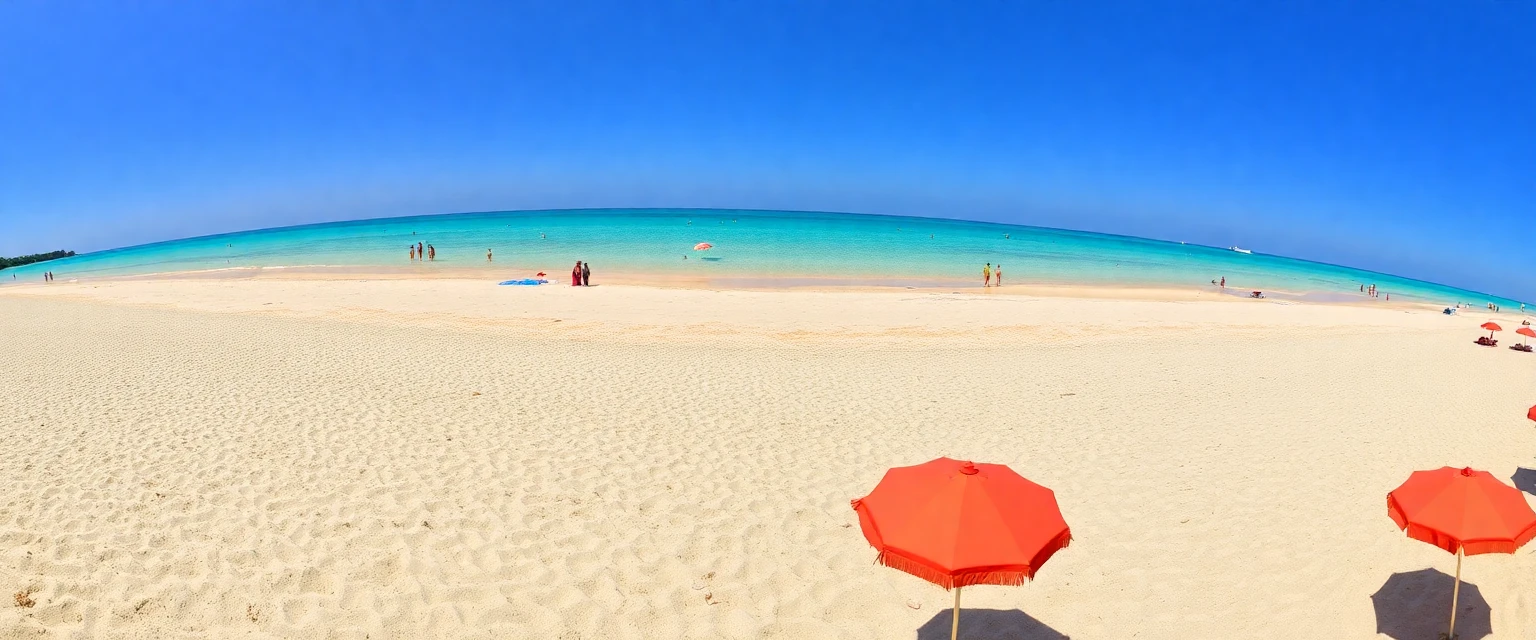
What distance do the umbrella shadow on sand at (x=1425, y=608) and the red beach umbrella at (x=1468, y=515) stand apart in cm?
129

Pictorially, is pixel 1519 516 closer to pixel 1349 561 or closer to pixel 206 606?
pixel 1349 561

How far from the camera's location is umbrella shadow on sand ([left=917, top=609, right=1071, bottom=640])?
19.3 feet

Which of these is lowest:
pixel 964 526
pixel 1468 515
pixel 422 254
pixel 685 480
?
pixel 685 480

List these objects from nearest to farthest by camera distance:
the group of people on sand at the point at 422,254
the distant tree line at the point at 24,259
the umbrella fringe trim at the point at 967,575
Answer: the umbrella fringe trim at the point at 967,575
the group of people on sand at the point at 422,254
the distant tree line at the point at 24,259

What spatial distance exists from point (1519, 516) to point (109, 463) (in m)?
14.0

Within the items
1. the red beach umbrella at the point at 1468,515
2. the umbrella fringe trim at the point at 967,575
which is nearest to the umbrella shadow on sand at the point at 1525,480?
the red beach umbrella at the point at 1468,515

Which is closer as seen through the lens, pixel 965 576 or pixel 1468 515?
pixel 965 576

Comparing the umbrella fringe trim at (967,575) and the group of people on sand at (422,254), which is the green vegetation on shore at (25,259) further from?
the umbrella fringe trim at (967,575)

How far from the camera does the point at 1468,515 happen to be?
5312 mm

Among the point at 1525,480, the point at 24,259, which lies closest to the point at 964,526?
the point at 1525,480

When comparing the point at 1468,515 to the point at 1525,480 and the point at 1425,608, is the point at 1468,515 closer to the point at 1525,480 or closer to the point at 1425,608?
the point at 1425,608

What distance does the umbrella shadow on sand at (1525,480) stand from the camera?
973cm

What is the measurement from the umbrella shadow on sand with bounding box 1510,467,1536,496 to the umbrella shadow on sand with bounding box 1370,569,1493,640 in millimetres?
4580

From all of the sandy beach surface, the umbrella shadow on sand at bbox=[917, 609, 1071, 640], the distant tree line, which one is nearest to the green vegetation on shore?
the distant tree line
